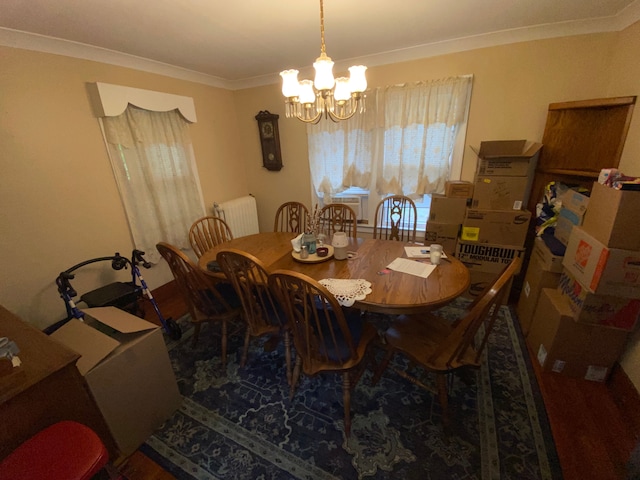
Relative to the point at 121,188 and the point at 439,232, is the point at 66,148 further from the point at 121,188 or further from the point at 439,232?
the point at 439,232

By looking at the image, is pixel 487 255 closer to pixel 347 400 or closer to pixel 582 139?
pixel 582 139

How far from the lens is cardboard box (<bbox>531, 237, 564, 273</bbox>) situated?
5.78 feet

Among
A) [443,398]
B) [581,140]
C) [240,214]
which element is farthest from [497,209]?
[240,214]

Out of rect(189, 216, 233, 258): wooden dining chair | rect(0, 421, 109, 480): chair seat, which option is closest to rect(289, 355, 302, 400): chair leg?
rect(0, 421, 109, 480): chair seat

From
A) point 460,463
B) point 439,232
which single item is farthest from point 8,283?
point 439,232

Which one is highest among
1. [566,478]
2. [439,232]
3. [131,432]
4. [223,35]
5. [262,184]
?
[223,35]

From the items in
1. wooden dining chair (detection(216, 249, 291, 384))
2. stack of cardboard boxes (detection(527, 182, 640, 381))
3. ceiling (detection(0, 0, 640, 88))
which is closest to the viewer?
stack of cardboard boxes (detection(527, 182, 640, 381))

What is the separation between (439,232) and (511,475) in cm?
172

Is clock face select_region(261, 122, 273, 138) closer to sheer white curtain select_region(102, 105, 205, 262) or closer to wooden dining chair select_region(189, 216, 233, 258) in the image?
sheer white curtain select_region(102, 105, 205, 262)

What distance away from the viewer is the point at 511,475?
1.18m

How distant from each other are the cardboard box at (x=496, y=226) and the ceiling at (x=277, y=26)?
1.36 meters

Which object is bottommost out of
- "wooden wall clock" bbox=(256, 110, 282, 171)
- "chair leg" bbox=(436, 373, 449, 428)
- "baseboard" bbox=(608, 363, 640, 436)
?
"baseboard" bbox=(608, 363, 640, 436)

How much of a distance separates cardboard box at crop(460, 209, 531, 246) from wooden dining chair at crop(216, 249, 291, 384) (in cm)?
180

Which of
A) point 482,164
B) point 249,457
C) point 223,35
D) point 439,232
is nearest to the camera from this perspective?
point 249,457
